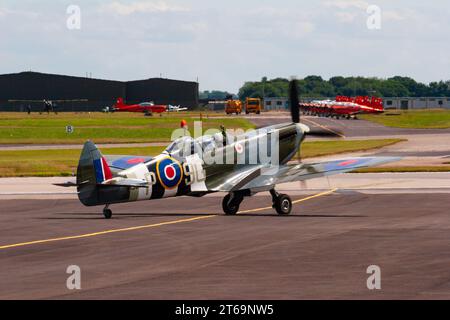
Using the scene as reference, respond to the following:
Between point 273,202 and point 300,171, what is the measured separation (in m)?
1.56

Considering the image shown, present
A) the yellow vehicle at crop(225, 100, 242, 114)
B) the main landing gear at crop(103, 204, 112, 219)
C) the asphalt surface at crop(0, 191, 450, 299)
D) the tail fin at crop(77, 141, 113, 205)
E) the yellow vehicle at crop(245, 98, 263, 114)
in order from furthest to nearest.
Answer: the yellow vehicle at crop(245, 98, 263, 114)
the yellow vehicle at crop(225, 100, 242, 114)
the main landing gear at crop(103, 204, 112, 219)
the tail fin at crop(77, 141, 113, 205)
the asphalt surface at crop(0, 191, 450, 299)

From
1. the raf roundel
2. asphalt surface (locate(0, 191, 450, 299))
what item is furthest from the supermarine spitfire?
asphalt surface (locate(0, 191, 450, 299))

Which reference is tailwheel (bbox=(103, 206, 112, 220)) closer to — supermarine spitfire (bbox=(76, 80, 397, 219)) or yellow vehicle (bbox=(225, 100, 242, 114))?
supermarine spitfire (bbox=(76, 80, 397, 219))

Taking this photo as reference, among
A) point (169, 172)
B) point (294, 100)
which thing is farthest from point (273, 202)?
point (169, 172)

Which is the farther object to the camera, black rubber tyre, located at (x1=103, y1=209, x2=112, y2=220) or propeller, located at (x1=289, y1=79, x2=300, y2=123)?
propeller, located at (x1=289, y1=79, x2=300, y2=123)

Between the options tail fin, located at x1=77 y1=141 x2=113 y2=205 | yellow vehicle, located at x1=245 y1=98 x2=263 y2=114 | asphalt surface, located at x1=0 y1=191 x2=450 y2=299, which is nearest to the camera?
asphalt surface, located at x1=0 y1=191 x2=450 y2=299

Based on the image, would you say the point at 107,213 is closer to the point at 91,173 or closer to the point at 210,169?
the point at 91,173

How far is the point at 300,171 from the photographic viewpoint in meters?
32.2

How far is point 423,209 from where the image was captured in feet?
111

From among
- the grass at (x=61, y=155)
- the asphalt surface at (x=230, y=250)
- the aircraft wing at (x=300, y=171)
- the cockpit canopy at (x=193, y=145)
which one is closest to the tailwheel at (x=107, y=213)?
the asphalt surface at (x=230, y=250)

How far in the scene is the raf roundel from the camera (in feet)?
98.7
